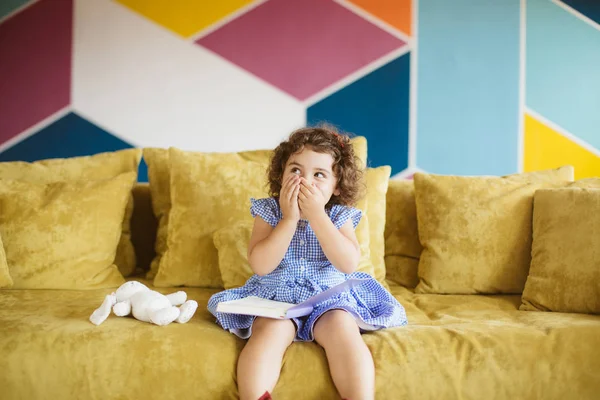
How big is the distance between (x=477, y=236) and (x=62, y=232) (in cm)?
139

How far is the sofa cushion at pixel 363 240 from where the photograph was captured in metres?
1.79

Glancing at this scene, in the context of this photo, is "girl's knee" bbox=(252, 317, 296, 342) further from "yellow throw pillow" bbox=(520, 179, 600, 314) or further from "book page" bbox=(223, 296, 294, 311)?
"yellow throw pillow" bbox=(520, 179, 600, 314)

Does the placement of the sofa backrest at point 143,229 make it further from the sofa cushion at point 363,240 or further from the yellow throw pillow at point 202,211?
the sofa cushion at point 363,240

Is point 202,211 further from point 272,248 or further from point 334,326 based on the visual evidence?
point 334,326

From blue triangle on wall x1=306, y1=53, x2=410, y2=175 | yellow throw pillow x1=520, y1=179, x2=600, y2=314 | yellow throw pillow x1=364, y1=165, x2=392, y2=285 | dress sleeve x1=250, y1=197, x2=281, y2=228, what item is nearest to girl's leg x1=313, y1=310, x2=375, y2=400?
dress sleeve x1=250, y1=197, x2=281, y2=228

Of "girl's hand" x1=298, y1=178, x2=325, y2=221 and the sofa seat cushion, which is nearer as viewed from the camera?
the sofa seat cushion

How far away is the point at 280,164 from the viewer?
1.72 m

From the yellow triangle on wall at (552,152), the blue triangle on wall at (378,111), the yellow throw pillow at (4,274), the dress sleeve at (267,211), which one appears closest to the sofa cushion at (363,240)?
the dress sleeve at (267,211)

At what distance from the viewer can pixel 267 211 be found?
1.61 meters

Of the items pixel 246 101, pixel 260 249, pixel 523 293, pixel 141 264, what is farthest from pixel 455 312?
pixel 246 101

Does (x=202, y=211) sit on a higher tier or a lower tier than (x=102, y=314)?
higher

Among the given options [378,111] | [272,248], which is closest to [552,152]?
[378,111]

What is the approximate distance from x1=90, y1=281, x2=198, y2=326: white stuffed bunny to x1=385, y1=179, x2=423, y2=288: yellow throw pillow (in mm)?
856

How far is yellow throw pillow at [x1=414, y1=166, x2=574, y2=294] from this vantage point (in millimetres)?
1853
